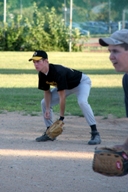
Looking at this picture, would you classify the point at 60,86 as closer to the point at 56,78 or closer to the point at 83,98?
the point at 56,78

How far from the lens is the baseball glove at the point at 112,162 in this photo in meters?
4.96

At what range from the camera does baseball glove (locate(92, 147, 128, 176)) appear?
4.96 metres

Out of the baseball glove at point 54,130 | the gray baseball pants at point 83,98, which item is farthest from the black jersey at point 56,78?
the baseball glove at point 54,130

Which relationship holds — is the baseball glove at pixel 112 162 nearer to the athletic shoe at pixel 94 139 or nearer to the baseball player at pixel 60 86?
the baseball player at pixel 60 86

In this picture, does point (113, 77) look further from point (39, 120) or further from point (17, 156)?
point (17, 156)

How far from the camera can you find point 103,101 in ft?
51.0

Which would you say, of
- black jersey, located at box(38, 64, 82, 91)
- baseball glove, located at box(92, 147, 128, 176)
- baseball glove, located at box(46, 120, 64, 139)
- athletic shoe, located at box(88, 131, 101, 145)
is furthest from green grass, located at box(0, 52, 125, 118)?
baseball glove, located at box(92, 147, 128, 176)

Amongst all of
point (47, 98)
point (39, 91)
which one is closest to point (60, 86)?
point (47, 98)

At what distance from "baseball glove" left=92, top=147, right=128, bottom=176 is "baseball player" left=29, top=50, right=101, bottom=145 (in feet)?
13.8

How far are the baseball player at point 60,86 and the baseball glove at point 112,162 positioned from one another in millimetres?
4213

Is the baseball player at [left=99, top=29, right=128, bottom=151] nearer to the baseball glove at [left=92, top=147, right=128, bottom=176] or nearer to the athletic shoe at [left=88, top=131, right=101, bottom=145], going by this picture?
the baseball glove at [left=92, top=147, right=128, bottom=176]

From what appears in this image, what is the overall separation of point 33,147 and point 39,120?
2742 mm

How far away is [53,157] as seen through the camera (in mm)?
8352

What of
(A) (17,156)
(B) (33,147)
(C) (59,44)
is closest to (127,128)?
(B) (33,147)
